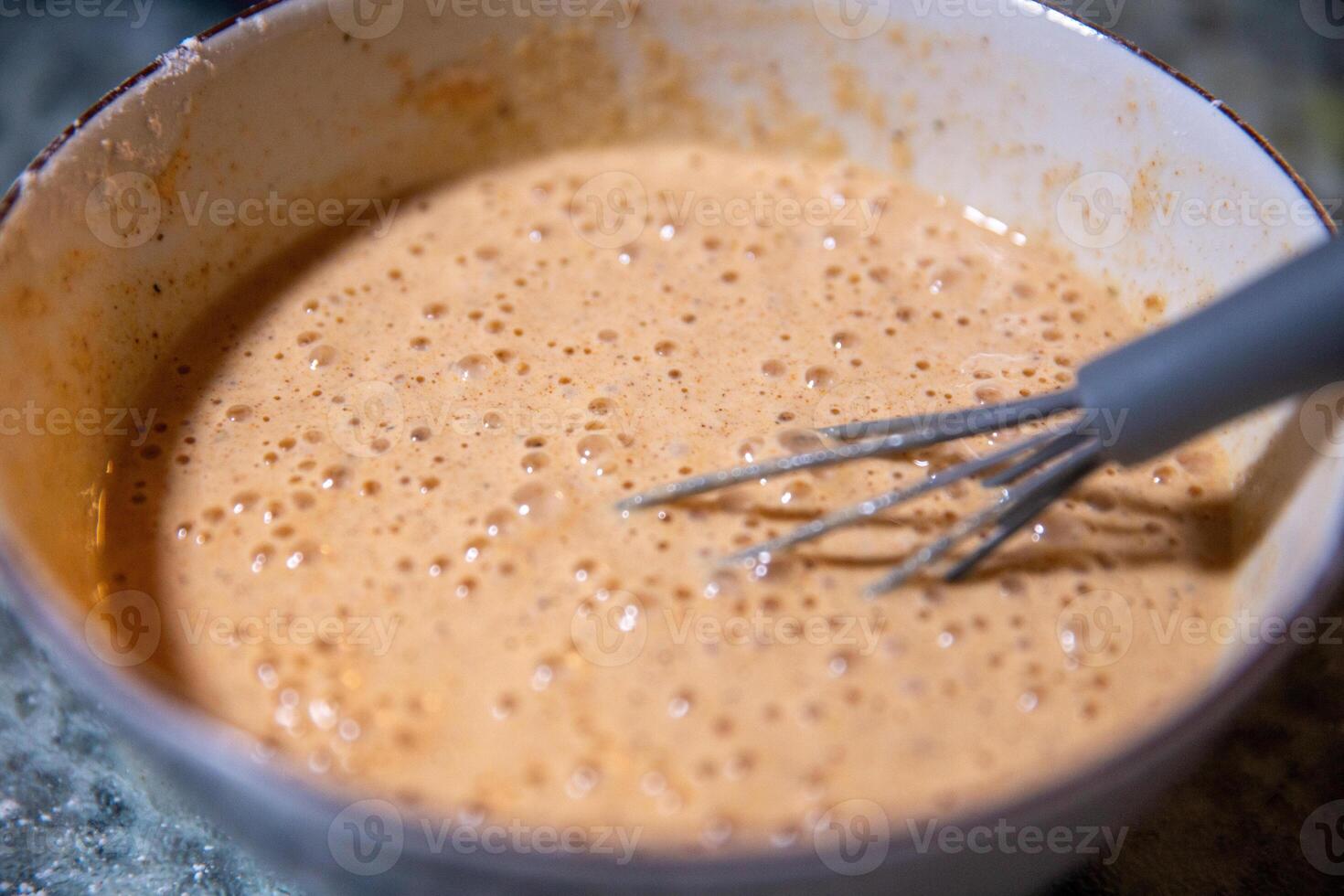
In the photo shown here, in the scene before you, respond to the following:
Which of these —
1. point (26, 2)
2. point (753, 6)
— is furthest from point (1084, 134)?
point (26, 2)

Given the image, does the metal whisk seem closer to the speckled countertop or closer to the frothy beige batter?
the frothy beige batter

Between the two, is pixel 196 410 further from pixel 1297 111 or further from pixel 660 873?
pixel 1297 111

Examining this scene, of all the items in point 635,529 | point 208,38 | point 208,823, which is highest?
point 208,38

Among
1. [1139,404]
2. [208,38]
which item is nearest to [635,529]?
[1139,404]

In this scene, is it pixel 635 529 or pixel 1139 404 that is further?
pixel 635 529

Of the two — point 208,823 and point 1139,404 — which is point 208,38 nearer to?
point 208,823
